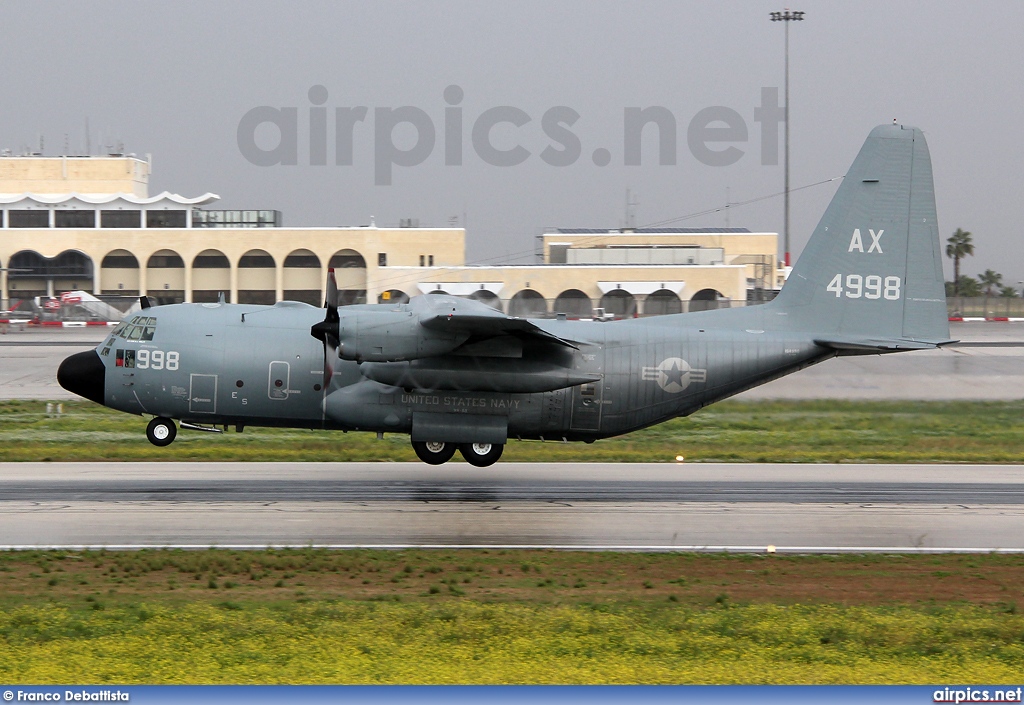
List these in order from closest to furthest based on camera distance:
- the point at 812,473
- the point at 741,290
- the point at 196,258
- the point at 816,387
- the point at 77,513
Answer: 1. the point at 77,513
2. the point at 812,473
3. the point at 816,387
4. the point at 741,290
5. the point at 196,258

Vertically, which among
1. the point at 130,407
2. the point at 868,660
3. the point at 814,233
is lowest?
the point at 868,660

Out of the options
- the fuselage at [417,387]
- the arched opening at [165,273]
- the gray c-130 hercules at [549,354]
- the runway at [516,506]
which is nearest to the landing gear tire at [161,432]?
the gray c-130 hercules at [549,354]

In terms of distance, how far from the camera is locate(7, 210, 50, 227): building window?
295 feet

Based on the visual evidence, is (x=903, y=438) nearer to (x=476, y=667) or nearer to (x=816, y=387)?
(x=816, y=387)

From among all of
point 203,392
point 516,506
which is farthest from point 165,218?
point 516,506

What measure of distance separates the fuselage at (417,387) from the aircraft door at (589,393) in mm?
22

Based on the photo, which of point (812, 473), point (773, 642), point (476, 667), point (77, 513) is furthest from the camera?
point (812, 473)

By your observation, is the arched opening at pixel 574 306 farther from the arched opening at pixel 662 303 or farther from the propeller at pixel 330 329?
the propeller at pixel 330 329

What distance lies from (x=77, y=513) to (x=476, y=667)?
36.2 feet

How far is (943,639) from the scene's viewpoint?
12.5m

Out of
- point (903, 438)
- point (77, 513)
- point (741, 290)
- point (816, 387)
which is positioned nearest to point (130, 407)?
point (77, 513)

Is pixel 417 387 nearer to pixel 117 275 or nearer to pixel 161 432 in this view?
pixel 161 432

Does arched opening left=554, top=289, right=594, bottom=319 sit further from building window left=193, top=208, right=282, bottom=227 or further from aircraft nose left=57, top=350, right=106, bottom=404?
aircraft nose left=57, top=350, right=106, bottom=404

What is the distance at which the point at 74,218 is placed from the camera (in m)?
90.1
